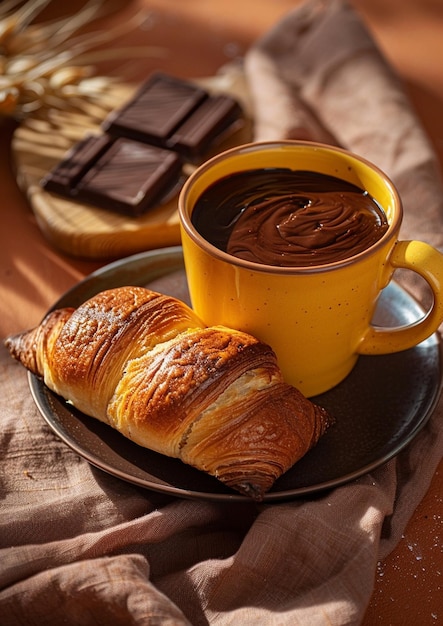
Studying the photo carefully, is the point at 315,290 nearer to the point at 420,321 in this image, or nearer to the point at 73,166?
the point at 420,321

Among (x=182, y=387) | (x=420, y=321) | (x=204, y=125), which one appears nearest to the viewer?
(x=182, y=387)

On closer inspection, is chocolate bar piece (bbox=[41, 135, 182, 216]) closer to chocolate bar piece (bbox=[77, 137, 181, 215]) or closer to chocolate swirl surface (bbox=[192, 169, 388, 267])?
chocolate bar piece (bbox=[77, 137, 181, 215])

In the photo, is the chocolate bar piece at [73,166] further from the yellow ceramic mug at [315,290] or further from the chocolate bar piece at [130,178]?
the yellow ceramic mug at [315,290]

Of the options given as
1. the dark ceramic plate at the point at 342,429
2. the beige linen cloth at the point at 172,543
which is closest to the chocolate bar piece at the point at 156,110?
the dark ceramic plate at the point at 342,429

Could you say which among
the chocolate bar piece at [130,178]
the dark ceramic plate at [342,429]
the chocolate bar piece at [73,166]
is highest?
the chocolate bar piece at [73,166]

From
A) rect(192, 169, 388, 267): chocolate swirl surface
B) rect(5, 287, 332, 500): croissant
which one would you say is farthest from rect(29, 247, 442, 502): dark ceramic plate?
rect(192, 169, 388, 267): chocolate swirl surface

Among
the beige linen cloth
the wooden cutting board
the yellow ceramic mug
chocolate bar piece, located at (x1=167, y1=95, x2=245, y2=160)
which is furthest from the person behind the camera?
chocolate bar piece, located at (x1=167, y1=95, x2=245, y2=160)

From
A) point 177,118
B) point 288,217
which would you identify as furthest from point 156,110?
point 288,217

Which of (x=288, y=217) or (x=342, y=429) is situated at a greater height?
(x=288, y=217)
